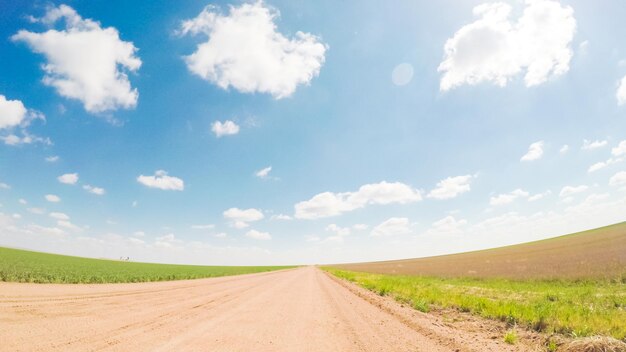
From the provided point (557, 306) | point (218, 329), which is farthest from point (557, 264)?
point (218, 329)

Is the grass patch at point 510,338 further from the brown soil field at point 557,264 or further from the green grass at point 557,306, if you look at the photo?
the brown soil field at point 557,264

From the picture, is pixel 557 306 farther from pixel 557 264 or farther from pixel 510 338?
pixel 557 264

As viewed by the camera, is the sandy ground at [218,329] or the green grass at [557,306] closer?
the sandy ground at [218,329]

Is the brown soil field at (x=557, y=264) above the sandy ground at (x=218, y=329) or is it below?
below

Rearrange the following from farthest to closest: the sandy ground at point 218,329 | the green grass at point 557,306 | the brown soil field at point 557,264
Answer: the brown soil field at point 557,264 → the green grass at point 557,306 → the sandy ground at point 218,329

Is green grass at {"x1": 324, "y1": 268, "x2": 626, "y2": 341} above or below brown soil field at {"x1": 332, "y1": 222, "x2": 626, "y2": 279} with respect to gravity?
above

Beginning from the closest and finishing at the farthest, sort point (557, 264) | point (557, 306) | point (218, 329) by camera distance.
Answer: point (218, 329) < point (557, 306) < point (557, 264)

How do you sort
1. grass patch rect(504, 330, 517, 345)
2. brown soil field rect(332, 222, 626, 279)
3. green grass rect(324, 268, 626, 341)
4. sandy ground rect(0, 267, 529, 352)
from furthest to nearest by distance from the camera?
brown soil field rect(332, 222, 626, 279) < green grass rect(324, 268, 626, 341) < grass patch rect(504, 330, 517, 345) < sandy ground rect(0, 267, 529, 352)

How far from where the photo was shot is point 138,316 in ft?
31.1

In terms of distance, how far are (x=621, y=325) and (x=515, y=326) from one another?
2206 mm

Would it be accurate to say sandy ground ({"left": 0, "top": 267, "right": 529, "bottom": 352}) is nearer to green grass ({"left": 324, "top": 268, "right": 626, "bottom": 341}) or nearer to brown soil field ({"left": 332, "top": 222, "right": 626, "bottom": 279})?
green grass ({"left": 324, "top": 268, "right": 626, "bottom": 341})

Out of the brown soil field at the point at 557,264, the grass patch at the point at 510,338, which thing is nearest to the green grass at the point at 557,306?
the grass patch at the point at 510,338

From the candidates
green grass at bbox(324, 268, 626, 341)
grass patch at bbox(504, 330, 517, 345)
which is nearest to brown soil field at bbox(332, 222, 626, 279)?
green grass at bbox(324, 268, 626, 341)

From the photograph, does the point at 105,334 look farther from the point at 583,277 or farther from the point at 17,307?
the point at 583,277
